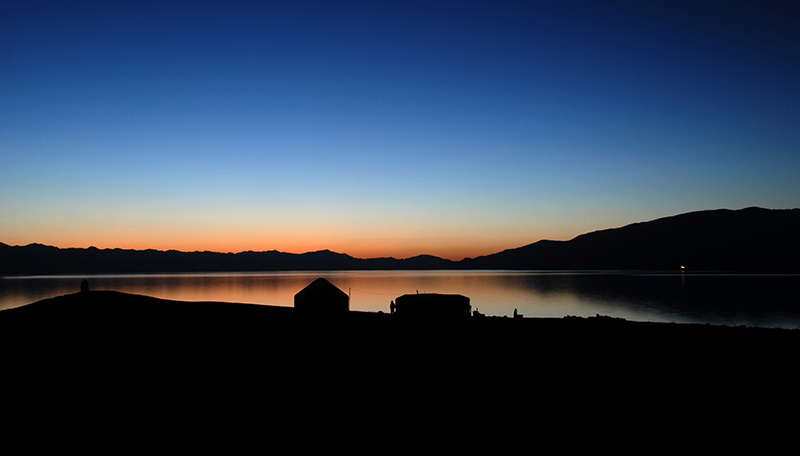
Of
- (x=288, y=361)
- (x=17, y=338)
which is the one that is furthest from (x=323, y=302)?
(x=17, y=338)

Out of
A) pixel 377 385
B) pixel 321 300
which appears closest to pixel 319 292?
pixel 321 300

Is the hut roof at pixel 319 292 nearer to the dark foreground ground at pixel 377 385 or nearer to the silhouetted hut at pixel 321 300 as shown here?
the silhouetted hut at pixel 321 300

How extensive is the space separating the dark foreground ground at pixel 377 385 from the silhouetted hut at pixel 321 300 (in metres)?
5.56

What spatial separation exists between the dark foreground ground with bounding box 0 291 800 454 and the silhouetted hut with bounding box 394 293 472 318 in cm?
665

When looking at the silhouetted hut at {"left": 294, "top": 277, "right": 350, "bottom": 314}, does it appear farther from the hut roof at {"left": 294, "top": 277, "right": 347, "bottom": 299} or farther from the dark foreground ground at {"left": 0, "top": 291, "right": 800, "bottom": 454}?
the dark foreground ground at {"left": 0, "top": 291, "right": 800, "bottom": 454}

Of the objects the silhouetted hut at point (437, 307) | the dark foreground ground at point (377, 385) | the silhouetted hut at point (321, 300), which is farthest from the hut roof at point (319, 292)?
the dark foreground ground at point (377, 385)

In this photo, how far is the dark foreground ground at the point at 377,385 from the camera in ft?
29.8

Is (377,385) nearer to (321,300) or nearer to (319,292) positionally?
(321,300)

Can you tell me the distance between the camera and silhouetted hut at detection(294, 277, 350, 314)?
105 ft

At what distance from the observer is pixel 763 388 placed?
12.0m

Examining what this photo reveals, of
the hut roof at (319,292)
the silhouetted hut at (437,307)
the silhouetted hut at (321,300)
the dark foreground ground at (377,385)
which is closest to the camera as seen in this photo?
the dark foreground ground at (377,385)

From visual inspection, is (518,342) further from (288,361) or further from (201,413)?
(201,413)

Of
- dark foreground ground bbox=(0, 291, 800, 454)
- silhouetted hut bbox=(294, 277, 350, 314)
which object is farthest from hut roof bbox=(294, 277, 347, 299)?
dark foreground ground bbox=(0, 291, 800, 454)

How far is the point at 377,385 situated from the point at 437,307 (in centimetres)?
1986
